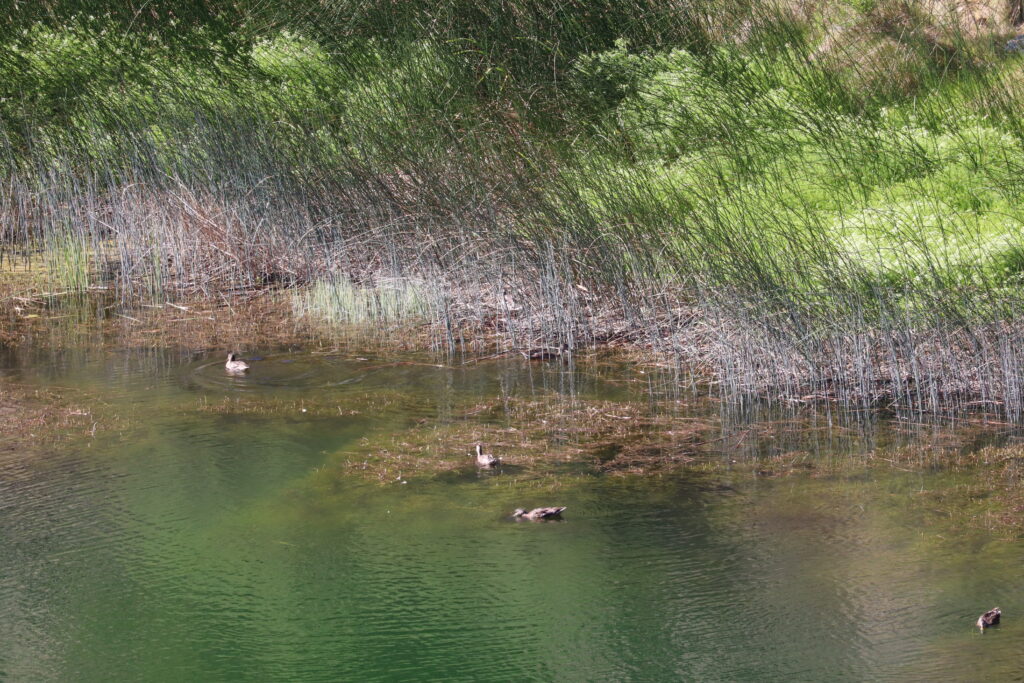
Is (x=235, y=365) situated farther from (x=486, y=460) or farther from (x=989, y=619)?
(x=989, y=619)

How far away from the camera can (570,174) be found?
6.76 m

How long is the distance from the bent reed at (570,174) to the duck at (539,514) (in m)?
1.57

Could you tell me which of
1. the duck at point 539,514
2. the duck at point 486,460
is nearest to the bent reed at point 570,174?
the duck at point 486,460

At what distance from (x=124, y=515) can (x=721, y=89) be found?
15.2ft

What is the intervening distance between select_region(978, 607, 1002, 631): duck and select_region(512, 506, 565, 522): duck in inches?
56.0

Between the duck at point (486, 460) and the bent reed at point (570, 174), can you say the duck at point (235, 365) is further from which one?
the duck at point (486, 460)

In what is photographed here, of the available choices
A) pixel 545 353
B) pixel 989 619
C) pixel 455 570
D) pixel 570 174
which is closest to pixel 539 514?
pixel 455 570

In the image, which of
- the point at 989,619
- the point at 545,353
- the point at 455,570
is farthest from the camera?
the point at 545,353

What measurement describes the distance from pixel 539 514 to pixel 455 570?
477 millimetres

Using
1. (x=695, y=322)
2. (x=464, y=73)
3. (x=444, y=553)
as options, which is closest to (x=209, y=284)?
(x=464, y=73)

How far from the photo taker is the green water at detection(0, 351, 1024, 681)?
3268 millimetres

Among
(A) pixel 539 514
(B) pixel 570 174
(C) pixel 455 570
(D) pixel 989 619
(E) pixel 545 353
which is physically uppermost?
(B) pixel 570 174

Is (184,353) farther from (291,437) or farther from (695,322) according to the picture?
(695,322)

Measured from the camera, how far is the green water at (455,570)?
3.27 m
